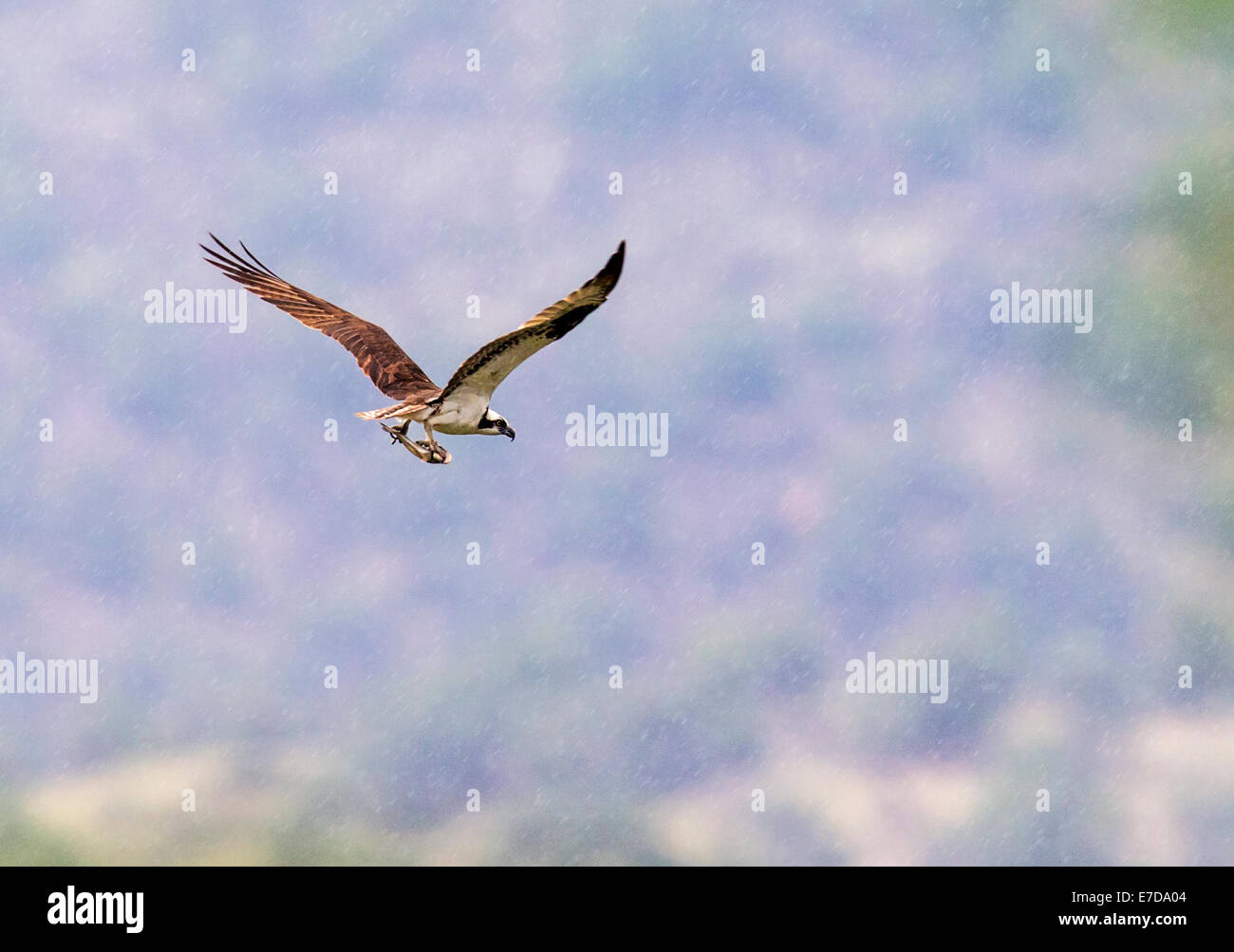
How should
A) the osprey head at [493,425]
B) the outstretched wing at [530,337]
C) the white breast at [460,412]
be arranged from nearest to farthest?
the outstretched wing at [530,337] → the white breast at [460,412] → the osprey head at [493,425]

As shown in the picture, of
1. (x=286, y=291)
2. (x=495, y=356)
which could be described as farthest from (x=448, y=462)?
(x=286, y=291)

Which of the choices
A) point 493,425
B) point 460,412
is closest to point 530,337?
point 460,412

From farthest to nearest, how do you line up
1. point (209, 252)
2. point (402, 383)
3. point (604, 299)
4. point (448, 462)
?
point (209, 252) → point (402, 383) → point (448, 462) → point (604, 299)

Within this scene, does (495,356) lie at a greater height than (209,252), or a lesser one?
lesser

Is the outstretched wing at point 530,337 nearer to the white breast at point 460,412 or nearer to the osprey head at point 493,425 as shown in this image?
the white breast at point 460,412

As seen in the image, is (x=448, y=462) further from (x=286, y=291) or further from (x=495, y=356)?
(x=286, y=291)
